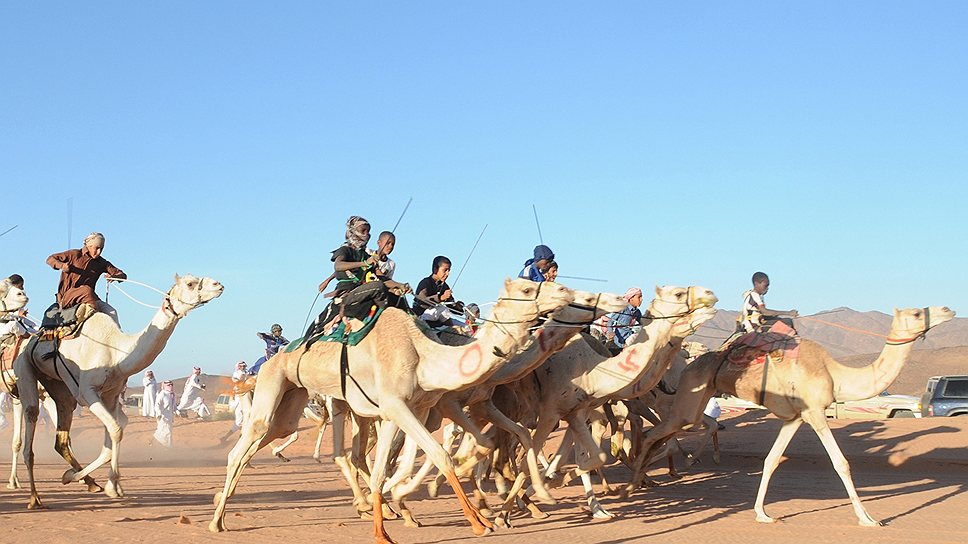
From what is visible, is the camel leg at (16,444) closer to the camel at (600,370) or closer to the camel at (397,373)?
the camel at (397,373)

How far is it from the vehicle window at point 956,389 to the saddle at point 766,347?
14877 millimetres

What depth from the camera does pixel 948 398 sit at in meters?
26.2

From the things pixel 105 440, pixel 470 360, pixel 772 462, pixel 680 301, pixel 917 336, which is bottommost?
pixel 772 462

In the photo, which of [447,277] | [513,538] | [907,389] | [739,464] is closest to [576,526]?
[513,538]

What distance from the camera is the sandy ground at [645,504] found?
420 inches

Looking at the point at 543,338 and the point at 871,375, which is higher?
the point at 543,338

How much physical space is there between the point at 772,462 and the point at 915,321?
7.46ft

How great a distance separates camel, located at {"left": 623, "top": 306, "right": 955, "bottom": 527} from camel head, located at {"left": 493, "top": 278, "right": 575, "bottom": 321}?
13.6ft

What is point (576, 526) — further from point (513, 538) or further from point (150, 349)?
point (150, 349)

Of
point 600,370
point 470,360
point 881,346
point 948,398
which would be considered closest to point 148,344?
point 470,360

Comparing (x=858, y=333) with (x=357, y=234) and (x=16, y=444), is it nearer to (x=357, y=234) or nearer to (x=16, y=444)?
(x=16, y=444)

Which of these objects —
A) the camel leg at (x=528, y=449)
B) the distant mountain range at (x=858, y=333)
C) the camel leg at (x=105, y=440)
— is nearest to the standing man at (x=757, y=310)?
the camel leg at (x=528, y=449)

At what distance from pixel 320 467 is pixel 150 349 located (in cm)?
805

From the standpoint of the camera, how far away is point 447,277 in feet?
43.2
